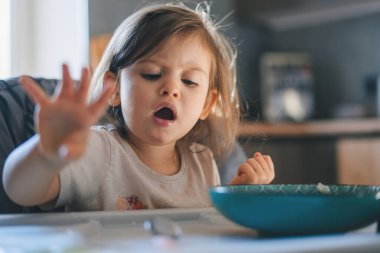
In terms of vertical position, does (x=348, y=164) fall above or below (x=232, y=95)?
below

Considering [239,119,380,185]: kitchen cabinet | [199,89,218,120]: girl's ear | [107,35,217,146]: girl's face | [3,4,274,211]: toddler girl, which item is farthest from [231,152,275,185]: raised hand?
[239,119,380,185]: kitchen cabinet

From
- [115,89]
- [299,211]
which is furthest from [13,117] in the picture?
[299,211]

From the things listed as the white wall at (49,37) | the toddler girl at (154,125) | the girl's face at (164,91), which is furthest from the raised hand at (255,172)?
the white wall at (49,37)

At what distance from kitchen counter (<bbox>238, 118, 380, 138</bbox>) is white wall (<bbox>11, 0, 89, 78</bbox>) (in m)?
1.04

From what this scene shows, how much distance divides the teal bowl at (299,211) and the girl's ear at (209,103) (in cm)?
73

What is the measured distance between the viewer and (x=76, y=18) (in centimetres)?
336

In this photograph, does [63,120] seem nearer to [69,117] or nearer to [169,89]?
[69,117]

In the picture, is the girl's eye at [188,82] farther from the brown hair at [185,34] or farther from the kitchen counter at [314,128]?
the kitchen counter at [314,128]

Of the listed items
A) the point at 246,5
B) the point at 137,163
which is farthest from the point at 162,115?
the point at 246,5

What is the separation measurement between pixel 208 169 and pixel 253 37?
3.27 m

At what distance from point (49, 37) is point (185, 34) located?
7.01 feet

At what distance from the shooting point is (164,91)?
1226 millimetres

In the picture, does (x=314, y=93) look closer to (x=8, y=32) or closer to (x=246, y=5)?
(x=246, y=5)

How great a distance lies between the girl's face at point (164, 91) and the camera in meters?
1.24
